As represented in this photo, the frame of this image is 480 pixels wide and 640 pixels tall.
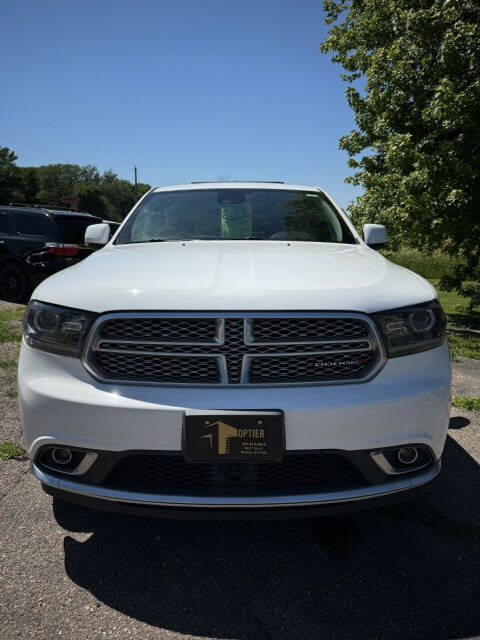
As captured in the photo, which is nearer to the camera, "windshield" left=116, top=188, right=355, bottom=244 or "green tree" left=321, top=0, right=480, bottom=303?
"windshield" left=116, top=188, right=355, bottom=244

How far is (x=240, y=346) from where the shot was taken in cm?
187

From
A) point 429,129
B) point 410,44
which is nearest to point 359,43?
point 410,44

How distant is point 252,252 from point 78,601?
1791 mm

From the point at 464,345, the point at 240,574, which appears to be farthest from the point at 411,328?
the point at 464,345

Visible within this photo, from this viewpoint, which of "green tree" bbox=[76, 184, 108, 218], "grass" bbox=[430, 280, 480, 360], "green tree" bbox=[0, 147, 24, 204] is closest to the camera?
"grass" bbox=[430, 280, 480, 360]

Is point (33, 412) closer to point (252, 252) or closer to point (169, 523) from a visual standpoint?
point (169, 523)

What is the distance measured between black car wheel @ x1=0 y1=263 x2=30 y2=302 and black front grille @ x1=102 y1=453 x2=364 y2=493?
848 cm

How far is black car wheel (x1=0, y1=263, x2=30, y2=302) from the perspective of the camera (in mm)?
9414

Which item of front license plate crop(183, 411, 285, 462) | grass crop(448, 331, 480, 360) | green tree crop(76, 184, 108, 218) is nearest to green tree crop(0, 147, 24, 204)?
green tree crop(76, 184, 108, 218)

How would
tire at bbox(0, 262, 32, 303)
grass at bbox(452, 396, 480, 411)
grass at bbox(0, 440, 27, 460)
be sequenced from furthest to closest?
1. tire at bbox(0, 262, 32, 303)
2. grass at bbox(452, 396, 480, 411)
3. grass at bbox(0, 440, 27, 460)

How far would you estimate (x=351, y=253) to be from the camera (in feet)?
9.02

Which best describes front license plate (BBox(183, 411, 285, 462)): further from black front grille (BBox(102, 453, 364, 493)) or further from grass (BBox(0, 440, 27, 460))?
grass (BBox(0, 440, 27, 460))

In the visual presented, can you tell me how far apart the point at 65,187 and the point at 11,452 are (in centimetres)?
12799

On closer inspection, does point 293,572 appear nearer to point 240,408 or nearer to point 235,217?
point 240,408
